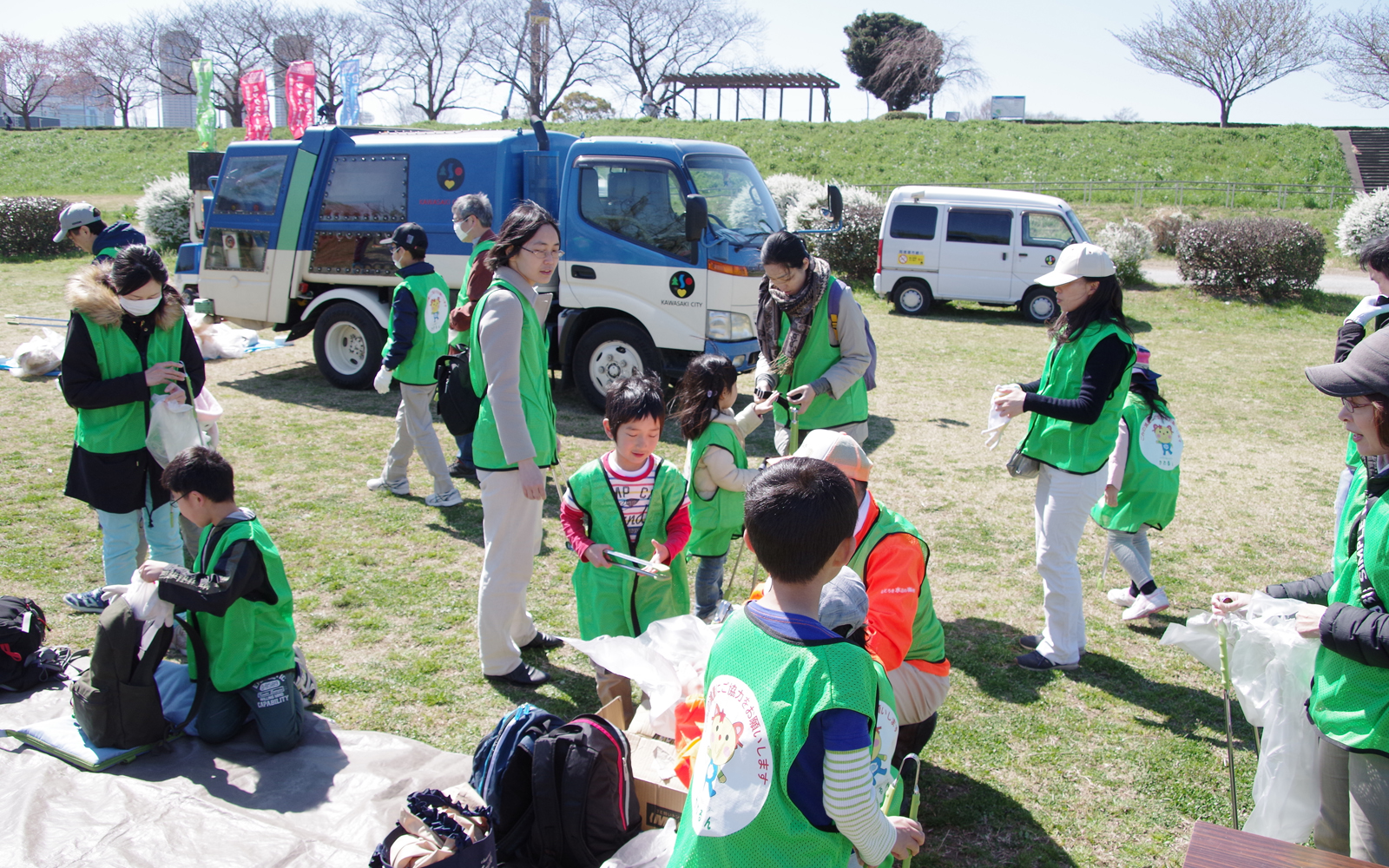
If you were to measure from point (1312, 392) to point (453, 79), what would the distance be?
44.9 m

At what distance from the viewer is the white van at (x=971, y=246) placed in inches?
569

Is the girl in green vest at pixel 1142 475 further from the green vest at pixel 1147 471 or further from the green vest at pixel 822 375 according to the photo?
the green vest at pixel 822 375

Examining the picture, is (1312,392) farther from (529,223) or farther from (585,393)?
(529,223)

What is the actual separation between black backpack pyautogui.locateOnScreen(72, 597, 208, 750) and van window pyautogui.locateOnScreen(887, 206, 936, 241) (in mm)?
13902

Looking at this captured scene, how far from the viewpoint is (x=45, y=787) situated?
288 cm

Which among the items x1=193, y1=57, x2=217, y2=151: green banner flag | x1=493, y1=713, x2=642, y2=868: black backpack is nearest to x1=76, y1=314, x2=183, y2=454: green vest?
x1=493, y1=713, x2=642, y2=868: black backpack

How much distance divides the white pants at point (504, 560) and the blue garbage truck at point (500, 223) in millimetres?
4201

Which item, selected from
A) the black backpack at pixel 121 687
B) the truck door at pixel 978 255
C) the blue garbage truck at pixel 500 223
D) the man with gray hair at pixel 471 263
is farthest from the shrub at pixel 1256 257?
the black backpack at pixel 121 687

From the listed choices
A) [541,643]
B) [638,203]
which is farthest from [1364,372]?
[638,203]

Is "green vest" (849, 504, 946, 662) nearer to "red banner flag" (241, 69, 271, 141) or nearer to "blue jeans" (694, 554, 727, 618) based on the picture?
"blue jeans" (694, 554, 727, 618)

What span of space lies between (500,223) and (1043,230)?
9.87m

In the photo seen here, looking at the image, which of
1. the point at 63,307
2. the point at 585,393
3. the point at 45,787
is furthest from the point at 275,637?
the point at 63,307

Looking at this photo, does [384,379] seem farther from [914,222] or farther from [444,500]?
[914,222]

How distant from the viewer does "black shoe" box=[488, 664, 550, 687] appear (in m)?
3.79
